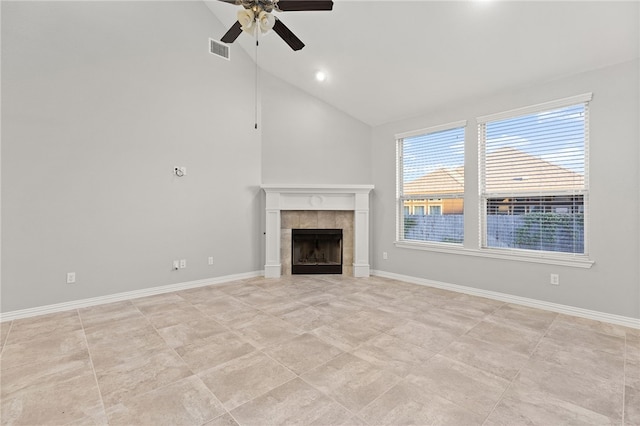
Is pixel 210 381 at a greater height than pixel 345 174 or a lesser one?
lesser

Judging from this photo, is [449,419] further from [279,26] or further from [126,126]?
[126,126]

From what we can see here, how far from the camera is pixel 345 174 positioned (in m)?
5.45

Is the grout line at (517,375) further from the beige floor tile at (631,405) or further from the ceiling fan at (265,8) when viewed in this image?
the ceiling fan at (265,8)

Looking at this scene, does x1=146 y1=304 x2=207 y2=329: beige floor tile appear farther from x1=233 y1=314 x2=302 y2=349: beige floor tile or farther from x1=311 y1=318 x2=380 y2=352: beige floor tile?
x1=311 y1=318 x2=380 y2=352: beige floor tile

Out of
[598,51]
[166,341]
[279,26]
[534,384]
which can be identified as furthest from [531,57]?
[166,341]

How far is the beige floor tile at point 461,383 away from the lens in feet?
5.81

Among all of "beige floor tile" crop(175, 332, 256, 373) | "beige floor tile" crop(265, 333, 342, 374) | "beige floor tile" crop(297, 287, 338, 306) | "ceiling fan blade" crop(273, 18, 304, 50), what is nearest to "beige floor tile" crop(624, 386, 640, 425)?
"beige floor tile" crop(265, 333, 342, 374)

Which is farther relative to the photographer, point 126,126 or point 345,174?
point 345,174

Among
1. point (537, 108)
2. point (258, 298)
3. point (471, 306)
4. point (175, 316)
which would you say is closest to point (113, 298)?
point (175, 316)

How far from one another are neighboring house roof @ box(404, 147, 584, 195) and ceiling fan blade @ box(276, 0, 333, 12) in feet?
9.58

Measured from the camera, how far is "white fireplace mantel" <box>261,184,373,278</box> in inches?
195

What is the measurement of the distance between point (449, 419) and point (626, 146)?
334cm

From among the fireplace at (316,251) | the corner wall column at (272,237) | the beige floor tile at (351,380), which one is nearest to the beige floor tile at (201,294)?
the corner wall column at (272,237)

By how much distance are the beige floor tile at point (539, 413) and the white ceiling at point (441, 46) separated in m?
3.28
